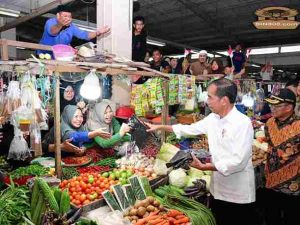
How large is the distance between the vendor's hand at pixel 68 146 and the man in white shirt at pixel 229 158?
72.0 inches

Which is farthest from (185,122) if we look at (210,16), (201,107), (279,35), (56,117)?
(279,35)

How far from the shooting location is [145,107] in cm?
492

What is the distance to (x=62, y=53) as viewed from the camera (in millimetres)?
4004

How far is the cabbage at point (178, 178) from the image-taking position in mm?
4180

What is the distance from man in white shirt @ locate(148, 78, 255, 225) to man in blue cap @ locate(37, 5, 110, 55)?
A: 9.47 ft

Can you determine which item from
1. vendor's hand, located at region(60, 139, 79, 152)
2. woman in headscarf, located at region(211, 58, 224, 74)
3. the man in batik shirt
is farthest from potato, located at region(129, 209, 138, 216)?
woman in headscarf, located at region(211, 58, 224, 74)

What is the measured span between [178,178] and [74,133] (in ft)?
4.98

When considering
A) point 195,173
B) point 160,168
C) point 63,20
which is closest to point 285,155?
point 195,173

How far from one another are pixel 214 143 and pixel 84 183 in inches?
60.6

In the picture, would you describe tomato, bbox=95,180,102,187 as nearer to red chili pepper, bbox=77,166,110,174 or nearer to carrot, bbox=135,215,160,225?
red chili pepper, bbox=77,166,110,174

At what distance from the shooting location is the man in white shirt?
3.03 m

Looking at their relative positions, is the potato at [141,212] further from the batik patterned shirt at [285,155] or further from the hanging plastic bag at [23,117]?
the batik patterned shirt at [285,155]

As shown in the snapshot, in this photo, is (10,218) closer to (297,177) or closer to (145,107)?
(145,107)

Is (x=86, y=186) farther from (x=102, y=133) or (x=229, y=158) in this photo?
(x=229, y=158)
